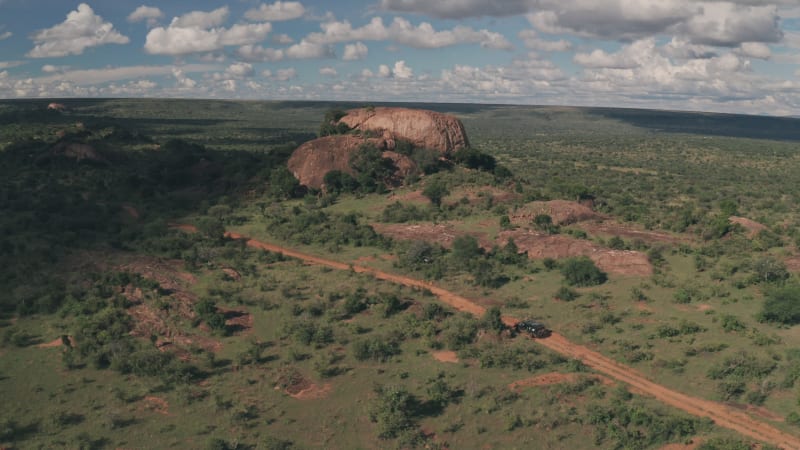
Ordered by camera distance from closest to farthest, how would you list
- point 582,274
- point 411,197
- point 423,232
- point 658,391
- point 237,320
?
1. point 658,391
2. point 237,320
3. point 582,274
4. point 423,232
5. point 411,197

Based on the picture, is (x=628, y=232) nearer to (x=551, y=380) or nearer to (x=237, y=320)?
(x=551, y=380)

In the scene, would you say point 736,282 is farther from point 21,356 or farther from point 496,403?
point 21,356

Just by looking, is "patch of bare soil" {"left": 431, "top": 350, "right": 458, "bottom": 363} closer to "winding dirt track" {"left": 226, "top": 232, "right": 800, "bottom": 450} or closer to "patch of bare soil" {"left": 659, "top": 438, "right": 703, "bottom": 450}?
"winding dirt track" {"left": 226, "top": 232, "right": 800, "bottom": 450}

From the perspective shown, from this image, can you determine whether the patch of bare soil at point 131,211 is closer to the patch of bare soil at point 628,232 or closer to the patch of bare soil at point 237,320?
the patch of bare soil at point 237,320

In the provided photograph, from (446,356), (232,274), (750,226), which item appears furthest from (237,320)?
(750,226)

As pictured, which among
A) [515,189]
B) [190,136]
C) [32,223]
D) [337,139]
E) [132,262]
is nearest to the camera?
[132,262]

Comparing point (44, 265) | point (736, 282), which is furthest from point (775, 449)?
point (44, 265)

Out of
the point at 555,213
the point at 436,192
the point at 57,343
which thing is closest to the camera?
the point at 57,343
